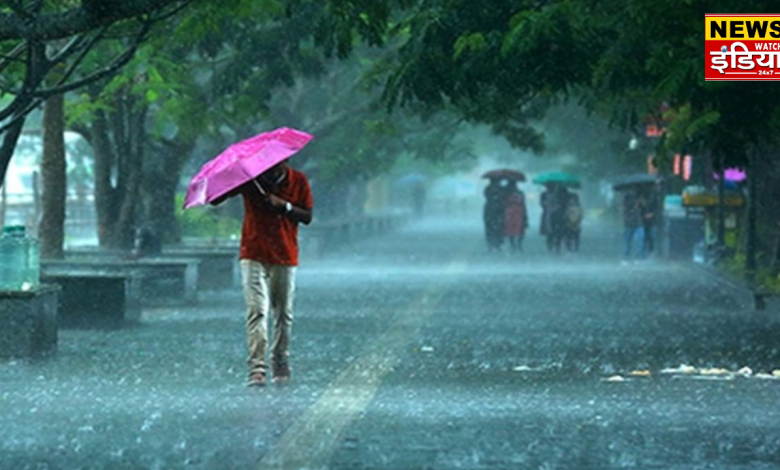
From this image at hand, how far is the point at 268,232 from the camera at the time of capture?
1545cm

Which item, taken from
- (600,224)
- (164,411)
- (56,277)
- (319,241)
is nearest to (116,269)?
(56,277)

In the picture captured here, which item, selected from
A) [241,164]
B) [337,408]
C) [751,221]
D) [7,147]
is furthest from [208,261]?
[337,408]

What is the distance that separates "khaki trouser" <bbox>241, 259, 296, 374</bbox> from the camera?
15.4 metres

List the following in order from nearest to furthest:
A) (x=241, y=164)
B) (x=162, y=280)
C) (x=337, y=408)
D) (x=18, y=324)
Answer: (x=337, y=408) < (x=241, y=164) < (x=18, y=324) < (x=162, y=280)

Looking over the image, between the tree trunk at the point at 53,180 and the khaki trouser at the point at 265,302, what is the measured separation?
12.7 meters

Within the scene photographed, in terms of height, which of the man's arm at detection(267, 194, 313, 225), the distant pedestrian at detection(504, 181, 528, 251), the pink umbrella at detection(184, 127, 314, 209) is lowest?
the distant pedestrian at detection(504, 181, 528, 251)

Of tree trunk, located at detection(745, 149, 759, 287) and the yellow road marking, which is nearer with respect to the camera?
the yellow road marking

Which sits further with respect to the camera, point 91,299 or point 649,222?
point 649,222

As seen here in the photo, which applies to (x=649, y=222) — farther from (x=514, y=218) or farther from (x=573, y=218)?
(x=514, y=218)

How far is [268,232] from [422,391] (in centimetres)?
178

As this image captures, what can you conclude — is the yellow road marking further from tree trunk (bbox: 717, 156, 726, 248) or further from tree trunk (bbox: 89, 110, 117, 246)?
tree trunk (bbox: 717, 156, 726, 248)

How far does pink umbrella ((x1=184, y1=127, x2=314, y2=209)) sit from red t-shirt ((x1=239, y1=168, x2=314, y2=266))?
10.8 inches

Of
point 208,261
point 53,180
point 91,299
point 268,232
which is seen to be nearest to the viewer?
point 268,232

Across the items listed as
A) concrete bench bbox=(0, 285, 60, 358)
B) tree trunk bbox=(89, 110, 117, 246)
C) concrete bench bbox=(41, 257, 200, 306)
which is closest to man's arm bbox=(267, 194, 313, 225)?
concrete bench bbox=(0, 285, 60, 358)
